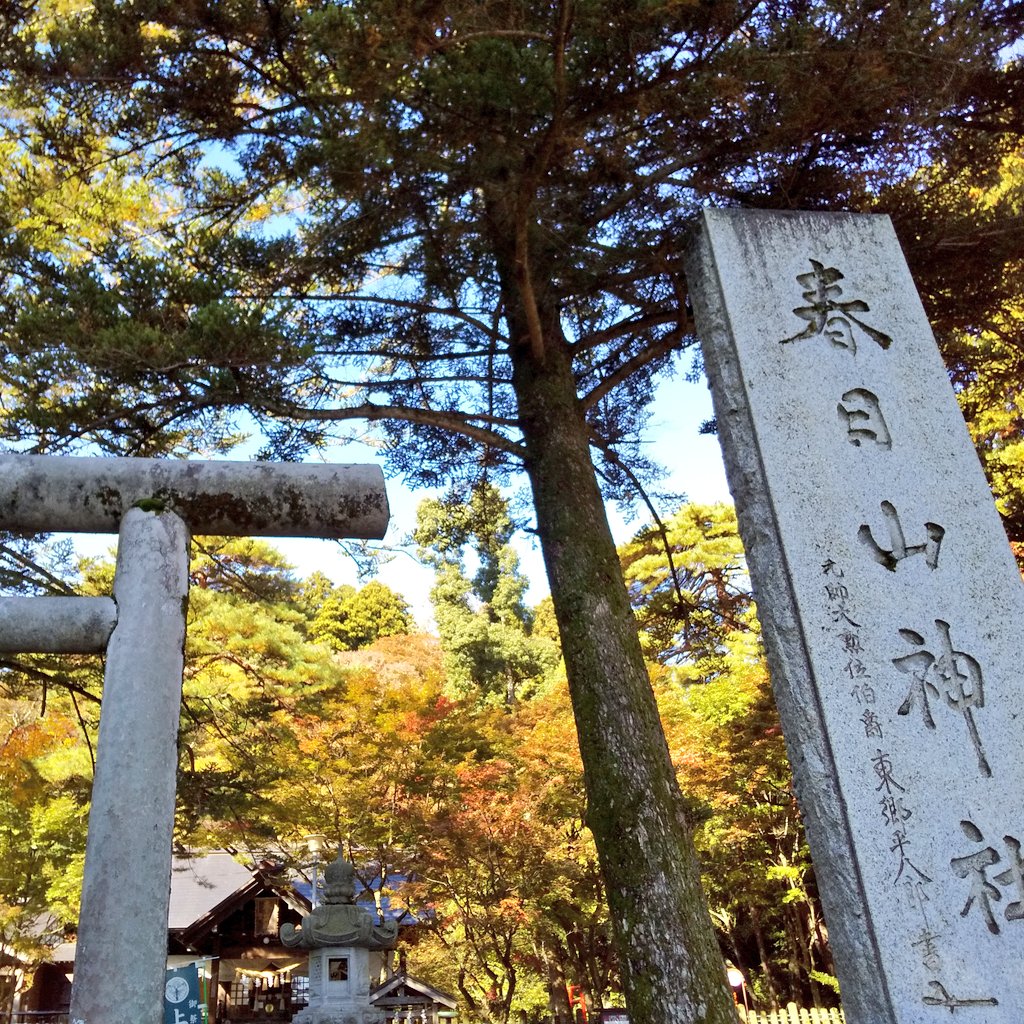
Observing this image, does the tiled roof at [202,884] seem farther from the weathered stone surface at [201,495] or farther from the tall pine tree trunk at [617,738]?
the weathered stone surface at [201,495]

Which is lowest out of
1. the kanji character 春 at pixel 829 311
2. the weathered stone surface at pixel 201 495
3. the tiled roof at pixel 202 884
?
the tiled roof at pixel 202 884

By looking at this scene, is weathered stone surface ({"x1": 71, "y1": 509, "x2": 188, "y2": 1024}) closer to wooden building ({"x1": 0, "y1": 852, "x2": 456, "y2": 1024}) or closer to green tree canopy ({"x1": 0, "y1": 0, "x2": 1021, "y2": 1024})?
green tree canopy ({"x1": 0, "y1": 0, "x2": 1021, "y2": 1024})

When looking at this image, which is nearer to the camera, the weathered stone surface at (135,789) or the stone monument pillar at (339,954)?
the weathered stone surface at (135,789)

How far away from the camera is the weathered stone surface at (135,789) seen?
2.41m

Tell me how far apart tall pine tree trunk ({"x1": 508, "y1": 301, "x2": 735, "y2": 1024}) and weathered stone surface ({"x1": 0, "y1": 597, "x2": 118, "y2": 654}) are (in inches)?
108

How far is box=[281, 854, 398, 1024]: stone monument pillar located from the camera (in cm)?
866

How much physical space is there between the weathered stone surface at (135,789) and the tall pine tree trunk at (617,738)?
96.9 inches

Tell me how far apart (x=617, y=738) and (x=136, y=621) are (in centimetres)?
273

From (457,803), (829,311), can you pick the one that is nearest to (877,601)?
(829,311)

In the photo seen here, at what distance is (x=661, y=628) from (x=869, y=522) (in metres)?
4.66

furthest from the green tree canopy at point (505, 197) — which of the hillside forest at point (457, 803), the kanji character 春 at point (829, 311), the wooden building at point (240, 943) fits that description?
the wooden building at point (240, 943)

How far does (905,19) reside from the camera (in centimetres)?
443

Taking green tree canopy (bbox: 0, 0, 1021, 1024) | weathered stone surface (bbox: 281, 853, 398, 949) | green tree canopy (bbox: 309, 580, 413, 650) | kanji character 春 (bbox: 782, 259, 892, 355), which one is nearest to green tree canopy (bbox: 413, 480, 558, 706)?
green tree canopy (bbox: 309, 580, 413, 650)

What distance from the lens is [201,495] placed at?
3.08 metres
